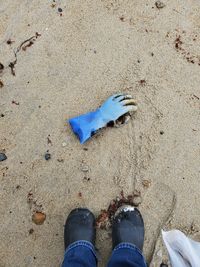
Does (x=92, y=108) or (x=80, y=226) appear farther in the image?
(x=92, y=108)

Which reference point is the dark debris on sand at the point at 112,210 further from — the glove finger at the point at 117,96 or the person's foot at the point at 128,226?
the glove finger at the point at 117,96

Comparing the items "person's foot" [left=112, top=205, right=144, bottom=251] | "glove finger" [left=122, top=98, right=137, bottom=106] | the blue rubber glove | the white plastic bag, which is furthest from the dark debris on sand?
"glove finger" [left=122, top=98, right=137, bottom=106]

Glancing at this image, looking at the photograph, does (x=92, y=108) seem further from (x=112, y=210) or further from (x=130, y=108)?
(x=112, y=210)

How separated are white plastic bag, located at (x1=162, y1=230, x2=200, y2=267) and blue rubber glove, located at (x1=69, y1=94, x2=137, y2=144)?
0.70m

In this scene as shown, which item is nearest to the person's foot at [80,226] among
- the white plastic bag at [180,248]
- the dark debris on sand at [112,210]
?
the dark debris on sand at [112,210]

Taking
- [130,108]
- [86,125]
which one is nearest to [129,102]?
[130,108]

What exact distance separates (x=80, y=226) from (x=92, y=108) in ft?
2.32

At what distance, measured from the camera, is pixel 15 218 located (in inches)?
100

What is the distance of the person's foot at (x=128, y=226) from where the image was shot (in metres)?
2.53

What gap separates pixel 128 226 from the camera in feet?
8.45

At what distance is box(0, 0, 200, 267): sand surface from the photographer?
2557mm

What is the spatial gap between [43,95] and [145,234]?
1021mm

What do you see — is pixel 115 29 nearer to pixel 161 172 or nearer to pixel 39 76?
pixel 39 76

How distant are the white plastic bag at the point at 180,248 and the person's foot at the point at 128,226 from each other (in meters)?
0.14
